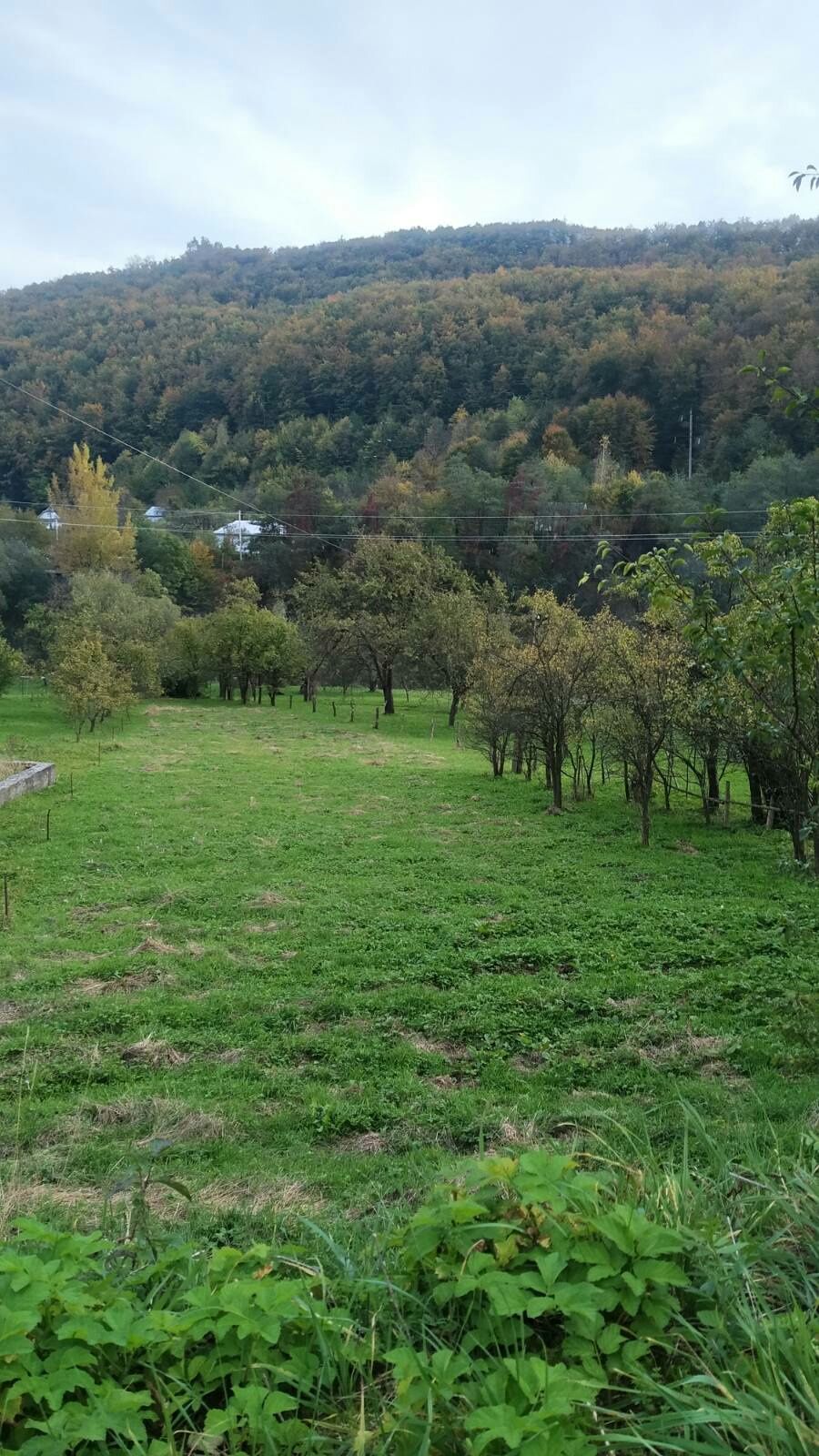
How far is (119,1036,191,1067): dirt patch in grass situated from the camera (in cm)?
487

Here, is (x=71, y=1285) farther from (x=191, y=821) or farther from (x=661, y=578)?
(x=191, y=821)

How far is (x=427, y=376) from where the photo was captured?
6322 cm

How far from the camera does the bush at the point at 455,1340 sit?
1.21m

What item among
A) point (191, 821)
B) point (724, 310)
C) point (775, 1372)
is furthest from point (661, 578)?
point (724, 310)

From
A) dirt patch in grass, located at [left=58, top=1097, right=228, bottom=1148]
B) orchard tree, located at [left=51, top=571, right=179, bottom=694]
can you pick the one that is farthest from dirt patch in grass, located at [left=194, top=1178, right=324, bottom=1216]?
orchard tree, located at [left=51, top=571, right=179, bottom=694]

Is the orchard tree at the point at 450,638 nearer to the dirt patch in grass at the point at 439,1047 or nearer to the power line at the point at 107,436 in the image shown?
the power line at the point at 107,436

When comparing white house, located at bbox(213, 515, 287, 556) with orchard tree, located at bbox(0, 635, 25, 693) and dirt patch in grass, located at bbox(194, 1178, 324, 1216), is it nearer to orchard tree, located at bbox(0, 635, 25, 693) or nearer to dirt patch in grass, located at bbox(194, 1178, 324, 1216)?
orchard tree, located at bbox(0, 635, 25, 693)

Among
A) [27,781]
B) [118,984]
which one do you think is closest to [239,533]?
[27,781]

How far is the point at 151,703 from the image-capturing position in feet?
105

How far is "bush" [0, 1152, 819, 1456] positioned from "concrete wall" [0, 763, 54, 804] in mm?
12912

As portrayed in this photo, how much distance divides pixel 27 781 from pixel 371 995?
1039cm

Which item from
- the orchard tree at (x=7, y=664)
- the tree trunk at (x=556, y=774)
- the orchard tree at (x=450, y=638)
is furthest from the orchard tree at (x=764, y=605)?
the orchard tree at (x=7, y=664)

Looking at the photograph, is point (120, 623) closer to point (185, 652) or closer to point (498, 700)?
point (185, 652)

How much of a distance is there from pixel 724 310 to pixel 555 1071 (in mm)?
54995
